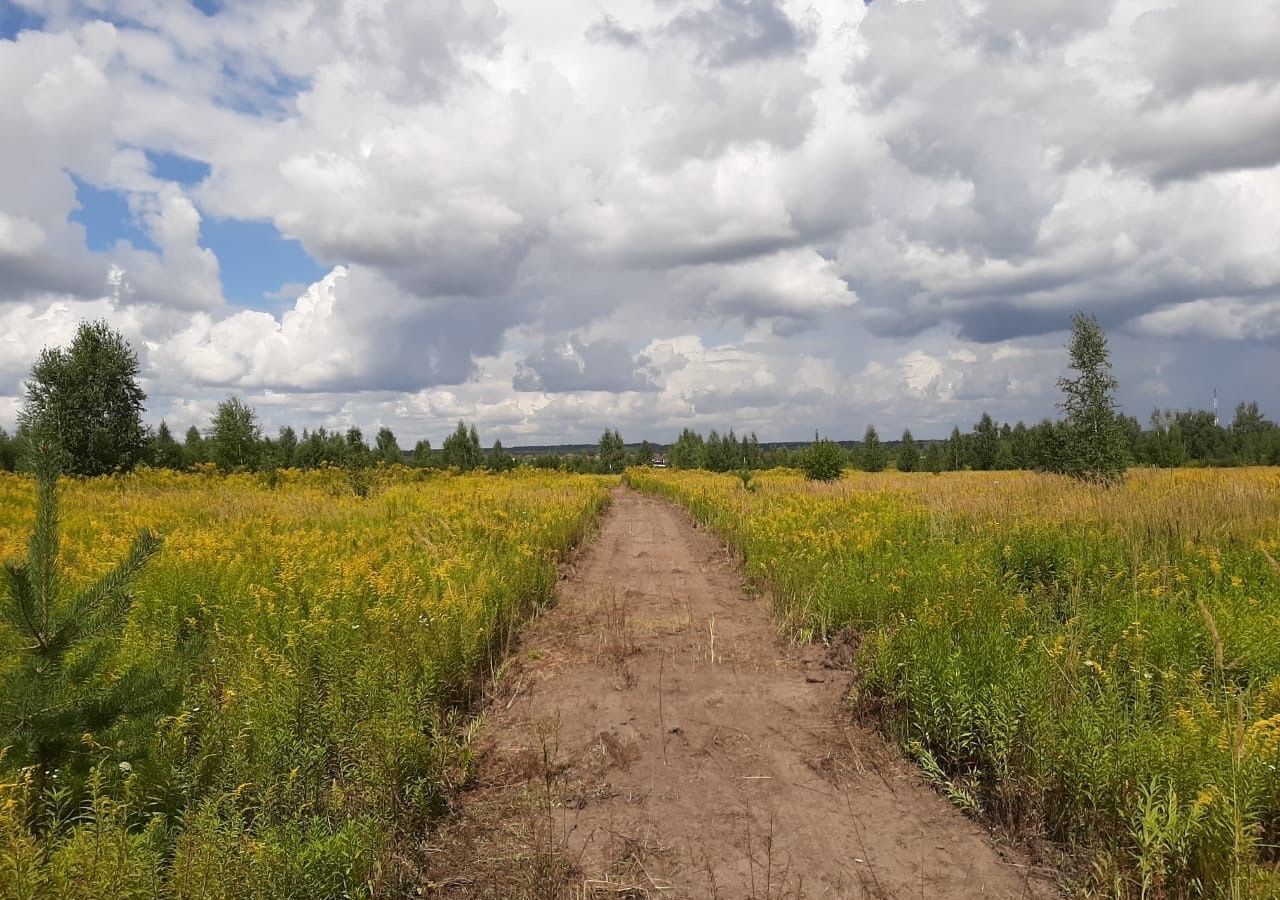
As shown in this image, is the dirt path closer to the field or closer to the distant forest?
the field

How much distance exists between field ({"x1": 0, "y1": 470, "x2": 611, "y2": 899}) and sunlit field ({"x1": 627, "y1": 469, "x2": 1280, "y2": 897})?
3.34 metres

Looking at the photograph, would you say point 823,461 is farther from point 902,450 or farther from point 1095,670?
point 902,450

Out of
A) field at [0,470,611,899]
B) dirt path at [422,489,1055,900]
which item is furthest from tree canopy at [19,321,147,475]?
dirt path at [422,489,1055,900]

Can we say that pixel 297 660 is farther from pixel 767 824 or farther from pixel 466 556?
pixel 466 556

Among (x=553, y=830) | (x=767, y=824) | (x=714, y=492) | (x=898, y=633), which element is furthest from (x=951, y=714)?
(x=714, y=492)

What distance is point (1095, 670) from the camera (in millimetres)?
4871

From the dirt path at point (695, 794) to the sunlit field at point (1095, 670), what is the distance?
1.28 feet

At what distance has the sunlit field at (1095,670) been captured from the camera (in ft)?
10.6

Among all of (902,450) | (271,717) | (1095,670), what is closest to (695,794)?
(271,717)

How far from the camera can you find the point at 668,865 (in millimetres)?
3625

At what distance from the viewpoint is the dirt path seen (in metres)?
3.51

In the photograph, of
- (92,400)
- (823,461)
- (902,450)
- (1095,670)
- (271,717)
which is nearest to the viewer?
(271,717)

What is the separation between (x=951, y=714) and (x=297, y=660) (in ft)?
14.1

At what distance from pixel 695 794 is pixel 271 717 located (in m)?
2.61
